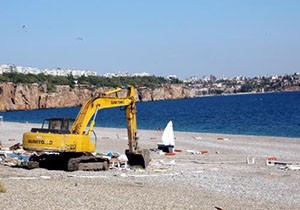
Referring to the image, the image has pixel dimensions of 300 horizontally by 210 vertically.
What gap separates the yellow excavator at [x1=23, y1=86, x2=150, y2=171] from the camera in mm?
20312

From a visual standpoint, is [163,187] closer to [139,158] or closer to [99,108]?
[139,158]

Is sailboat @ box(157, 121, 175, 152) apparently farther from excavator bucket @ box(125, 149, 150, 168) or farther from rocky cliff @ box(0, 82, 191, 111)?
rocky cliff @ box(0, 82, 191, 111)

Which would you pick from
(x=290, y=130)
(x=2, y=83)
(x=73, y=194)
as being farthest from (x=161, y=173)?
(x=2, y=83)

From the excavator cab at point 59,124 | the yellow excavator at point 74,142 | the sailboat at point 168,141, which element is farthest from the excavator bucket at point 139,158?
the sailboat at point 168,141

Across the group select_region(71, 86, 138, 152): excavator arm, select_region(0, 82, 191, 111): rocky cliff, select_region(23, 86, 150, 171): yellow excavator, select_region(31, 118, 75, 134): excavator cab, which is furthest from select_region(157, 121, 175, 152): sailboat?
select_region(0, 82, 191, 111): rocky cliff

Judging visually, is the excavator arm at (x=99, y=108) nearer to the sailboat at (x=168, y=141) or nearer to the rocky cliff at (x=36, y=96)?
the sailboat at (x=168, y=141)

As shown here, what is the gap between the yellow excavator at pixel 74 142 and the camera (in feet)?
66.6

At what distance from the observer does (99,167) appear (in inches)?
848

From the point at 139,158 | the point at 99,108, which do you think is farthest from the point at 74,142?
the point at 139,158

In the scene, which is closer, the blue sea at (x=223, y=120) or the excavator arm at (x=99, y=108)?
the excavator arm at (x=99, y=108)

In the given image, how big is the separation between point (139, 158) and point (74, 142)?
3165 mm

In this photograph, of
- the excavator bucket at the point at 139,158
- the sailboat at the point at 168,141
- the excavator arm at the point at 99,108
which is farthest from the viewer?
the sailboat at the point at 168,141

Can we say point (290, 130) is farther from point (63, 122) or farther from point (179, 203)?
point (179, 203)

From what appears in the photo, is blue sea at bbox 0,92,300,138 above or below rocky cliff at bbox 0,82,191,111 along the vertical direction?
below
